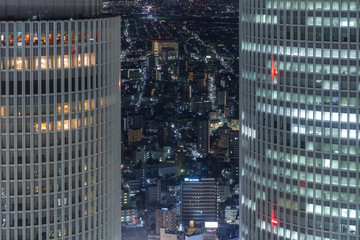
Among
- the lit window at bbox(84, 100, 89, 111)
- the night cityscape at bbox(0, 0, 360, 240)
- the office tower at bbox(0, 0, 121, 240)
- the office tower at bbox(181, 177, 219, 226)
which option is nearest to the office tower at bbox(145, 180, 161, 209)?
the office tower at bbox(181, 177, 219, 226)

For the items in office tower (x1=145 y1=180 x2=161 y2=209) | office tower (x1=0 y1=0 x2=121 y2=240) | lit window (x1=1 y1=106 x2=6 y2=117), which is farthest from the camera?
office tower (x1=145 y1=180 x2=161 y2=209)

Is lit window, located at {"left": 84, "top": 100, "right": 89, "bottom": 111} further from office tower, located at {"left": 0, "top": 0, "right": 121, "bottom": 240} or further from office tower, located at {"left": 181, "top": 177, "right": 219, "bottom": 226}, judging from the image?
office tower, located at {"left": 181, "top": 177, "right": 219, "bottom": 226}

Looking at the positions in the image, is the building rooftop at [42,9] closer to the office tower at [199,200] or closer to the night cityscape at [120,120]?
the night cityscape at [120,120]

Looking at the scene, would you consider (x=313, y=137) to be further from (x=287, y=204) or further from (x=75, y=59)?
(x=75, y=59)

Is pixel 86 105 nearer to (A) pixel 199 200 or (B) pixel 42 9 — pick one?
(B) pixel 42 9

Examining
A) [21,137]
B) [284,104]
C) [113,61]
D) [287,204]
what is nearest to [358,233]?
[287,204]

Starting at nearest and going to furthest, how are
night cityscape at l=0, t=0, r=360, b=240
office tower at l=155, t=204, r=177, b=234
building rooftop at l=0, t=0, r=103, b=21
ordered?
night cityscape at l=0, t=0, r=360, b=240
building rooftop at l=0, t=0, r=103, b=21
office tower at l=155, t=204, r=177, b=234
